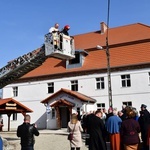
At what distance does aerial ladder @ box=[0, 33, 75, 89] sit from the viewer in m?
9.14

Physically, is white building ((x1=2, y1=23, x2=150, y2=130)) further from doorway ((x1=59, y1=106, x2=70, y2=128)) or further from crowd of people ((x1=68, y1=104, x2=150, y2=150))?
crowd of people ((x1=68, y1=104, x2=150, y2=150))

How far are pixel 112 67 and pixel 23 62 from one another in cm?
1823

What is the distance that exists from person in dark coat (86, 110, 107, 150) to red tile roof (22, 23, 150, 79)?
1903cm

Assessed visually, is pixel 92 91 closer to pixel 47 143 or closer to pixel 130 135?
pixel 47 143

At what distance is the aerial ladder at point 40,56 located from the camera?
9141 millimetres

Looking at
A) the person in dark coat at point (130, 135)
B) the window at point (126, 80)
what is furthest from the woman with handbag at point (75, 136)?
the window at point (126, 80)

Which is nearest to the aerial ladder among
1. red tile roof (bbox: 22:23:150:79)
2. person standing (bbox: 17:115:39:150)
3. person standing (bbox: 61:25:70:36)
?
person standing (bbox: 61:25:70:36)

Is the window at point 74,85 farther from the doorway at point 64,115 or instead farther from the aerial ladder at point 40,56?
the aerial ladder at point 40,56

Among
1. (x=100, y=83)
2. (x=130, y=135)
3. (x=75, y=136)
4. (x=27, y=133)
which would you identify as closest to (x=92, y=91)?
(x=100, y=83)

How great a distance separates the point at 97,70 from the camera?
28.2 m

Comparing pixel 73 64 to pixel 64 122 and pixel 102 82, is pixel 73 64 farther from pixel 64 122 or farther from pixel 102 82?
pixel 64 122

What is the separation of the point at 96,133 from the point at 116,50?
21.8 meters

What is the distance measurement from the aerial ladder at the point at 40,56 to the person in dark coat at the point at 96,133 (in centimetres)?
251

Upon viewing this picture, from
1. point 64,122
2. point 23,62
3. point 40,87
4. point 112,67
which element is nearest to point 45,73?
point 40,87
